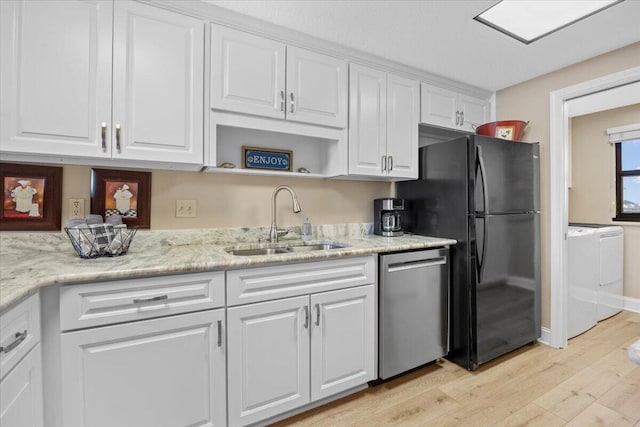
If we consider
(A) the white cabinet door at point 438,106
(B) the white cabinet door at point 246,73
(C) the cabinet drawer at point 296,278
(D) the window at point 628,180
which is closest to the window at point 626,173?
(D) the window at point 628,180

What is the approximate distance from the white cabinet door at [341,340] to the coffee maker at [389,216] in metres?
0.74

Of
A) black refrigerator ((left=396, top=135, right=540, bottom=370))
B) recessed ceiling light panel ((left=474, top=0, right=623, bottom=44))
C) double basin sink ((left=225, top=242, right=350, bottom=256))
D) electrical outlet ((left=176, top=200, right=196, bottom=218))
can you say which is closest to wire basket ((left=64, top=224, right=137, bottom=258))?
electrical outlet ((left=176, top=200, right=196, bottom=218))

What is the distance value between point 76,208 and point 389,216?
6.81 feet

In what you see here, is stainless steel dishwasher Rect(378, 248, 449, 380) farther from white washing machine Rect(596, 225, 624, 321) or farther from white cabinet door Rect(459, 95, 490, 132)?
white washing machine Rect(596, 225, 624, 321)

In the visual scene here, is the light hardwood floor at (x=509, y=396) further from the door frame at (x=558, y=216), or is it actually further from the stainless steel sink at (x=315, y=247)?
the stainless steel sink at (x=315, y=247)

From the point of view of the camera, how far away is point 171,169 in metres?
1.87

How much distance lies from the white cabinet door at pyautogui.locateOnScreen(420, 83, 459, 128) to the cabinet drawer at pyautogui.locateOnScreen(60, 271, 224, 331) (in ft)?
6.79

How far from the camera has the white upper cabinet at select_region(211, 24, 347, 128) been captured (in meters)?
1.72

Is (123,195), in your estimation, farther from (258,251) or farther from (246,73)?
(246,73)

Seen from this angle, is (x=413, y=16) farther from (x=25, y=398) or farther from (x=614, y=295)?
(x=614, y=295)

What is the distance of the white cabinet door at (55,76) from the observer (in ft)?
4.31

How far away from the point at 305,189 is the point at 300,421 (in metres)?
1.51

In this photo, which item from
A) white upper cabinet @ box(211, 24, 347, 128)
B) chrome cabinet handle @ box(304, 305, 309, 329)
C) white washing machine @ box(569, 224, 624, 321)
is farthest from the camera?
white washing machine @ box(569, 224, 624, 321)

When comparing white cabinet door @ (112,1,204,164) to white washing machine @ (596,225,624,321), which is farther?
white washing machine @ (596,225,624,321)
